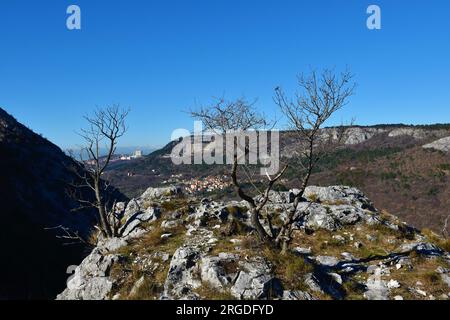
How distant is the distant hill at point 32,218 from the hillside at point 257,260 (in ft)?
75.3

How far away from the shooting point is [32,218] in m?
52.9

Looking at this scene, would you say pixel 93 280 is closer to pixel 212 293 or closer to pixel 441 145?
pixel 212 293

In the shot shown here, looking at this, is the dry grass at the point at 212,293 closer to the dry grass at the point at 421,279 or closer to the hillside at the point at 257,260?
the hillside at the point at 257,260

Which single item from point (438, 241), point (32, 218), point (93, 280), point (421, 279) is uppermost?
point (438, 241)

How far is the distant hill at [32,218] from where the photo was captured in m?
41.9

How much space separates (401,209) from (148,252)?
12162 cm

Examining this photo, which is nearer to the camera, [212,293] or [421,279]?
[212,293]

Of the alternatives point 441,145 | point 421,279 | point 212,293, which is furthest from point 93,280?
point 441,145

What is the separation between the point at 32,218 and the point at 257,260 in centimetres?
4781

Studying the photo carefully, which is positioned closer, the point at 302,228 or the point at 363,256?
the point at 363,256

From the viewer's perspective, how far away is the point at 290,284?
543 inches
